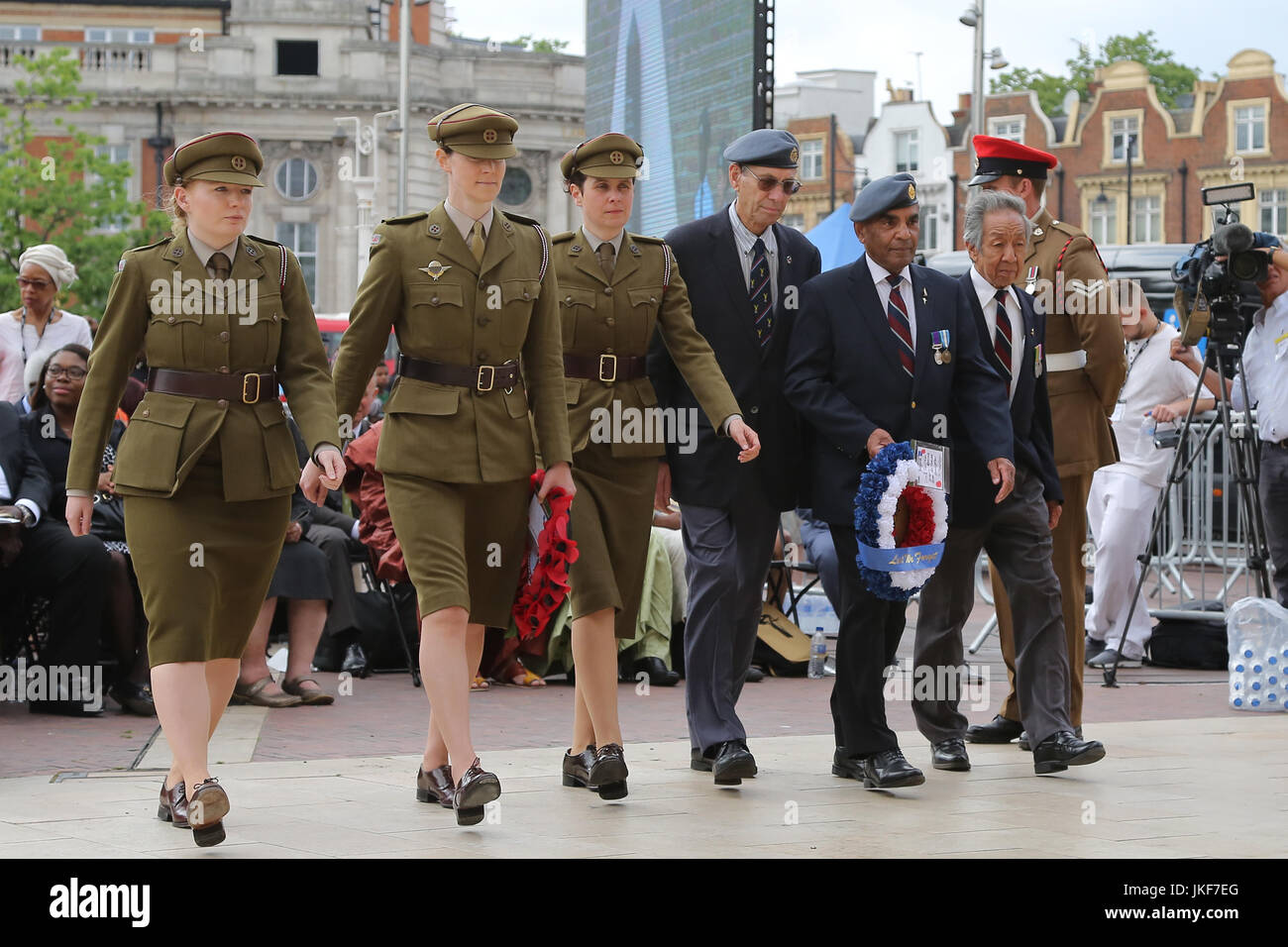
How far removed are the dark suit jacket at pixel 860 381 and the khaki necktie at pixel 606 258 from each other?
72 cm

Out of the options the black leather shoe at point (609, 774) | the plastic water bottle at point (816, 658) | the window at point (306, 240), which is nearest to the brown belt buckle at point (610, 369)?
the black leather shoe at point (609, 774)

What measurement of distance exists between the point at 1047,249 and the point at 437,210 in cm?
292

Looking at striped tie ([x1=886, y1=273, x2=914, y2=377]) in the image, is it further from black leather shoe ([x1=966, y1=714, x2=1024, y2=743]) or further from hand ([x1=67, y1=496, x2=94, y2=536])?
hand ([x1=67, y1=496, x2=94, y2=536])

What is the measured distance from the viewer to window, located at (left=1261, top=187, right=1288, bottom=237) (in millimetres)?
63406

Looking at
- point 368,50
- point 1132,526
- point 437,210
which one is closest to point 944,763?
point 437,210

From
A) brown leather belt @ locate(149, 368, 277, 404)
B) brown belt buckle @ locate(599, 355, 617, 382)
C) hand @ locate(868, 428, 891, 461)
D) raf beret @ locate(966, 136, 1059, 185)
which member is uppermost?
raf beret @ locate(966, 136, 1059, 185)

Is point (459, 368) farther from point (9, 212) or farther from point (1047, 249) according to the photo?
point (9, 212)

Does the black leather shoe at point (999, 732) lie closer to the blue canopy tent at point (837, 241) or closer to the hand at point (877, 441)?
the hand at point (877, 441)

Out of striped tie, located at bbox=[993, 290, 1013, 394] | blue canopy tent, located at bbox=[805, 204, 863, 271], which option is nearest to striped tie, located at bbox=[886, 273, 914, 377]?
striped tie, located at bbox=[993, 290, 1013, 394]

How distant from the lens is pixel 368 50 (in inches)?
2331

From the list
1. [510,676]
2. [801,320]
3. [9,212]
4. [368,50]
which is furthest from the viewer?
[368,50]

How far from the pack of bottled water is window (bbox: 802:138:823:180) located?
6672 centimetres

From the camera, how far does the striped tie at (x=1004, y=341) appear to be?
7.16 m

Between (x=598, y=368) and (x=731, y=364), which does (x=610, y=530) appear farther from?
(x=731, y=364)
